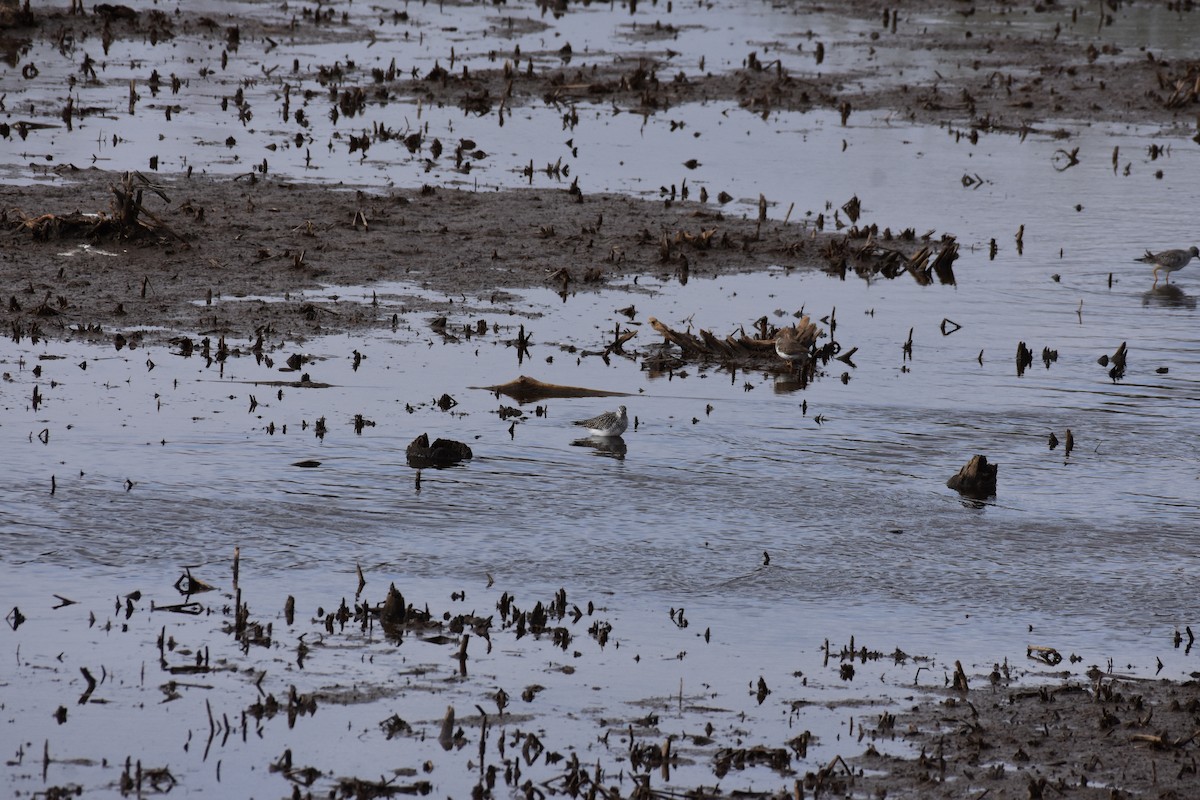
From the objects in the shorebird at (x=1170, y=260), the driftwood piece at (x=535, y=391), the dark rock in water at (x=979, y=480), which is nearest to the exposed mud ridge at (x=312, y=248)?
the driftwood piece at (x=535, y=391)

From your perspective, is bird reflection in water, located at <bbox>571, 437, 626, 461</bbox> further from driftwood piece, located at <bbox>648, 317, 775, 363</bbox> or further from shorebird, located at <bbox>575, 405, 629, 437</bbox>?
driftwood piece, located at <bbox>648, 317, 775, 363</bbox>

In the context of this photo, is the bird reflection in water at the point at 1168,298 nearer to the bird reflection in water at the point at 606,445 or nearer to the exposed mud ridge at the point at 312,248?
the exposed mud ridge at the point at 312,248

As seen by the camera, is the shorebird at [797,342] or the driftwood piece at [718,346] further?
the driftwood piece at [718,346]

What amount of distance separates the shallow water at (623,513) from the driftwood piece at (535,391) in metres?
0.12

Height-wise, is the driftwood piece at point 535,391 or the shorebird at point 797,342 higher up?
the shorebird at point 797,342

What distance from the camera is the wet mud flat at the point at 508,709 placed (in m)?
5.54

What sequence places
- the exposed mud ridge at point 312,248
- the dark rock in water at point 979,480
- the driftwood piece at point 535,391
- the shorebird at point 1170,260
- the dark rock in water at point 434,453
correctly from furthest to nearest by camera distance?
the shorebird at point 1170,260
the exposed mud ridge at point 312,248
the driftwood piece at point 535,391
the dark rock in water at point 434,453
the dark rock in water at point 979,480

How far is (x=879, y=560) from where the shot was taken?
7.96m

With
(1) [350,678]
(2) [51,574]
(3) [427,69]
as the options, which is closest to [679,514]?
(1) [350,678]

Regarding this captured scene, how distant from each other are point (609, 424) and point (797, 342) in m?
2.45

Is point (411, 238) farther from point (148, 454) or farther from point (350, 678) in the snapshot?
point (350, 678)

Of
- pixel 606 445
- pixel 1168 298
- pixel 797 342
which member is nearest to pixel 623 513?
pixel 606 445

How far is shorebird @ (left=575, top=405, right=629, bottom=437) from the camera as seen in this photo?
31.1 ft

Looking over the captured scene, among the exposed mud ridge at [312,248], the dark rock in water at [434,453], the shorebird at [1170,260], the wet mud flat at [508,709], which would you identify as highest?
the shorebird at [1170,260]
